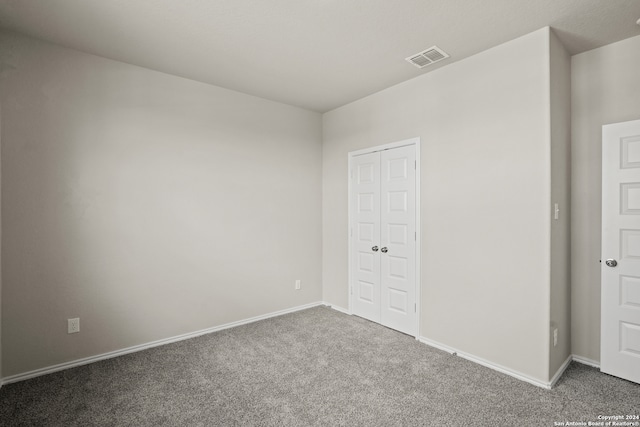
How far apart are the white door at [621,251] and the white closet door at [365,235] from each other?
2098 millimetres

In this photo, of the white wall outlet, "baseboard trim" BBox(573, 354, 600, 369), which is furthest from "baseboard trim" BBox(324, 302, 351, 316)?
the white wall outlet

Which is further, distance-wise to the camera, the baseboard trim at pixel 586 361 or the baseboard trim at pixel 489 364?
the baseboard trim at pixel 586 361

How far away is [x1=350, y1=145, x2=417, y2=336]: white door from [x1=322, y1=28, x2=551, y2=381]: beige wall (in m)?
0.19

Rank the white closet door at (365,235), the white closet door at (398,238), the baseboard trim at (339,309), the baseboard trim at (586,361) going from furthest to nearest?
the baseboard trim at (339,309)
the white closet door at (365,235)
the white closet door at (398,238)
the baseboard trim at (586,361)

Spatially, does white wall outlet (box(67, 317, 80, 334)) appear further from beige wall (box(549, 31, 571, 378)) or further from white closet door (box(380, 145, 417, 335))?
beige wall (box(549, 31, 571, 378))

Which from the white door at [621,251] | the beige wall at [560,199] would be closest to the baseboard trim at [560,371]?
the beige wall at [560,199]

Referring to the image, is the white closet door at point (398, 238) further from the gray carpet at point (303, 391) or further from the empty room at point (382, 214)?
the gray carpet at point (303, 391)

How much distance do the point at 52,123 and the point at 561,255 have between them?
4.57 meters

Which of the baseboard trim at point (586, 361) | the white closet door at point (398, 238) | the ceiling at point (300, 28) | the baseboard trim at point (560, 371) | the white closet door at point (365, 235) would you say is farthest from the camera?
the white closet door at point (365, 235)

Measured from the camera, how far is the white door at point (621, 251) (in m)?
2.53

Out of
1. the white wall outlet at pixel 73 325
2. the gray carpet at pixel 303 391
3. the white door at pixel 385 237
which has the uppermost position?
the white door at pixel 385 237

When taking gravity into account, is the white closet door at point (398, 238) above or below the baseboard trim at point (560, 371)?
above

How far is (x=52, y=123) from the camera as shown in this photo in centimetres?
276

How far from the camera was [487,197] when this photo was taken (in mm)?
2893
